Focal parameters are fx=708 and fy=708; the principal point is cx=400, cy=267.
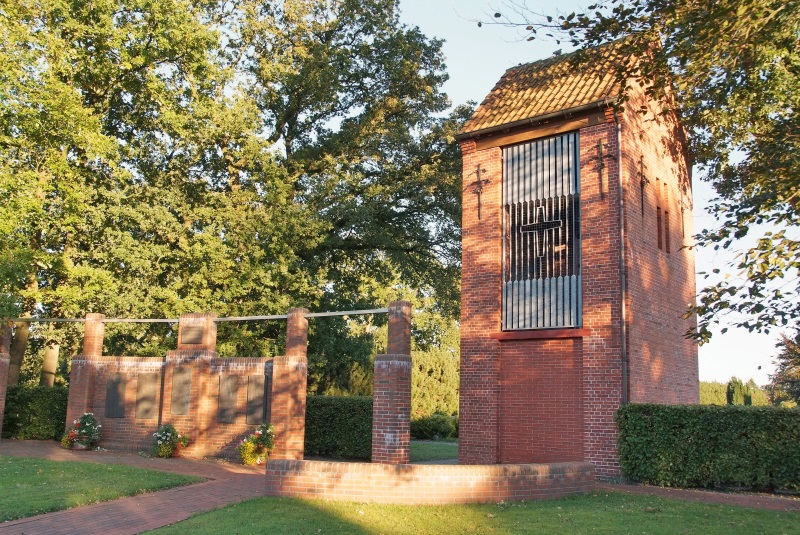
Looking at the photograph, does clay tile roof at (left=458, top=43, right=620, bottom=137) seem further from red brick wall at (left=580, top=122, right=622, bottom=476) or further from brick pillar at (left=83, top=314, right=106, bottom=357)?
brick pillar at (left=83, top=314, right=106, bottom=357)

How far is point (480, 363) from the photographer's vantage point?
52.4 feet

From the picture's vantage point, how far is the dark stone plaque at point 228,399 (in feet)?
58.6

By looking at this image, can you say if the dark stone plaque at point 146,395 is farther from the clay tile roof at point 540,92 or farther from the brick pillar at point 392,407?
the clay tile roof at point 540,92

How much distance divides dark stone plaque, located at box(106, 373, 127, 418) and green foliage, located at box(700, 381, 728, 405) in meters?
26.5

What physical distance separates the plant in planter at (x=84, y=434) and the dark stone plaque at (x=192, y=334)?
3.23m

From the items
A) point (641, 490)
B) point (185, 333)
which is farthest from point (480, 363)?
point (185, 333)

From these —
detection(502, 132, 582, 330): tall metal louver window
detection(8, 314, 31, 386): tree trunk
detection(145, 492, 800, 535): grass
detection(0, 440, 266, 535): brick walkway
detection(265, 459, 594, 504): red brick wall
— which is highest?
detection(502, 132, 582, 330): tall metal louver window

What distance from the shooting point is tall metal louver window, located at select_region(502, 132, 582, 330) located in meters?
15.3

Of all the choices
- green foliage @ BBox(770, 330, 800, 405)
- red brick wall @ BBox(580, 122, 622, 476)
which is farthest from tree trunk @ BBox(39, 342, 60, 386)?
green foliage @ BBox(770, 330, 800, 405)

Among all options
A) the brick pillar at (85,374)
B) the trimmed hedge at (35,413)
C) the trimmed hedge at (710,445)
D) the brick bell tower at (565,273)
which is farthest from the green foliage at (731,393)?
the trimmed hedge at (35,413)

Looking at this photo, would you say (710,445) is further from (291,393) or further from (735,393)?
(735,393)

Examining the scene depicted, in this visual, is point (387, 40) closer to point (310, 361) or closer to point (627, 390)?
point (310, 361)

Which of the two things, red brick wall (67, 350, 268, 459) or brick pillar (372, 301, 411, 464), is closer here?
brick pillar (372, 301, 411, 464)

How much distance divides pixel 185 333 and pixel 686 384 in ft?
41.9
